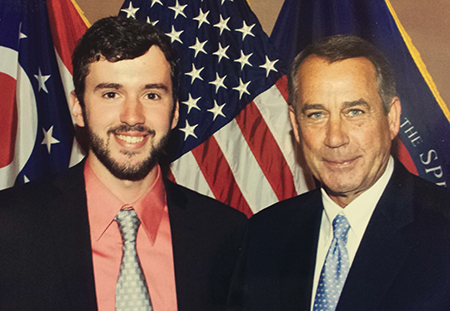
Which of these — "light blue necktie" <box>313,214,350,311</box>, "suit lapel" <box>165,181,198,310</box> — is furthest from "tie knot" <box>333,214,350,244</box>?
"suit lapel" <box>165,181,198,310</box>

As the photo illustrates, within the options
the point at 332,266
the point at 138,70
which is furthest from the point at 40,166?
the point at 332,266

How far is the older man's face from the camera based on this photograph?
2316 mm

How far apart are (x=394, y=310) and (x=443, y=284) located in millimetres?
237

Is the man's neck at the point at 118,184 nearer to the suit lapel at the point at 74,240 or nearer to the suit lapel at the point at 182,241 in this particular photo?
the suit lapel at the point at 74,240

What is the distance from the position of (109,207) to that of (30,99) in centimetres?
132

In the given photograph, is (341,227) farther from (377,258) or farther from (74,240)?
(74,240)

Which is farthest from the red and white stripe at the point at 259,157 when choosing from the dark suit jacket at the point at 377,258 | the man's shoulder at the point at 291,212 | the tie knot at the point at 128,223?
the tie knot at the point at 128,223

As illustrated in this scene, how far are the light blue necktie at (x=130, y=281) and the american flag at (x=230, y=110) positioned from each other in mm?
1338

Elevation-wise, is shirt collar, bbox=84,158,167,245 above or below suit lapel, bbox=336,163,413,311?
above

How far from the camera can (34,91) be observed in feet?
10.5

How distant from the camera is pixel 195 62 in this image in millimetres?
3562

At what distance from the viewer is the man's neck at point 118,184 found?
2.39m

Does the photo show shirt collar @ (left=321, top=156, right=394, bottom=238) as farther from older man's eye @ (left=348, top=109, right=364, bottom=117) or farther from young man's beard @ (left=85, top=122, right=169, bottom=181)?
young man's beard @ (left=85, top=122, right=169, bottom=181)

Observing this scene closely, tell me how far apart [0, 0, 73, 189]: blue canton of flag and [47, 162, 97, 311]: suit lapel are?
3.20 ft
